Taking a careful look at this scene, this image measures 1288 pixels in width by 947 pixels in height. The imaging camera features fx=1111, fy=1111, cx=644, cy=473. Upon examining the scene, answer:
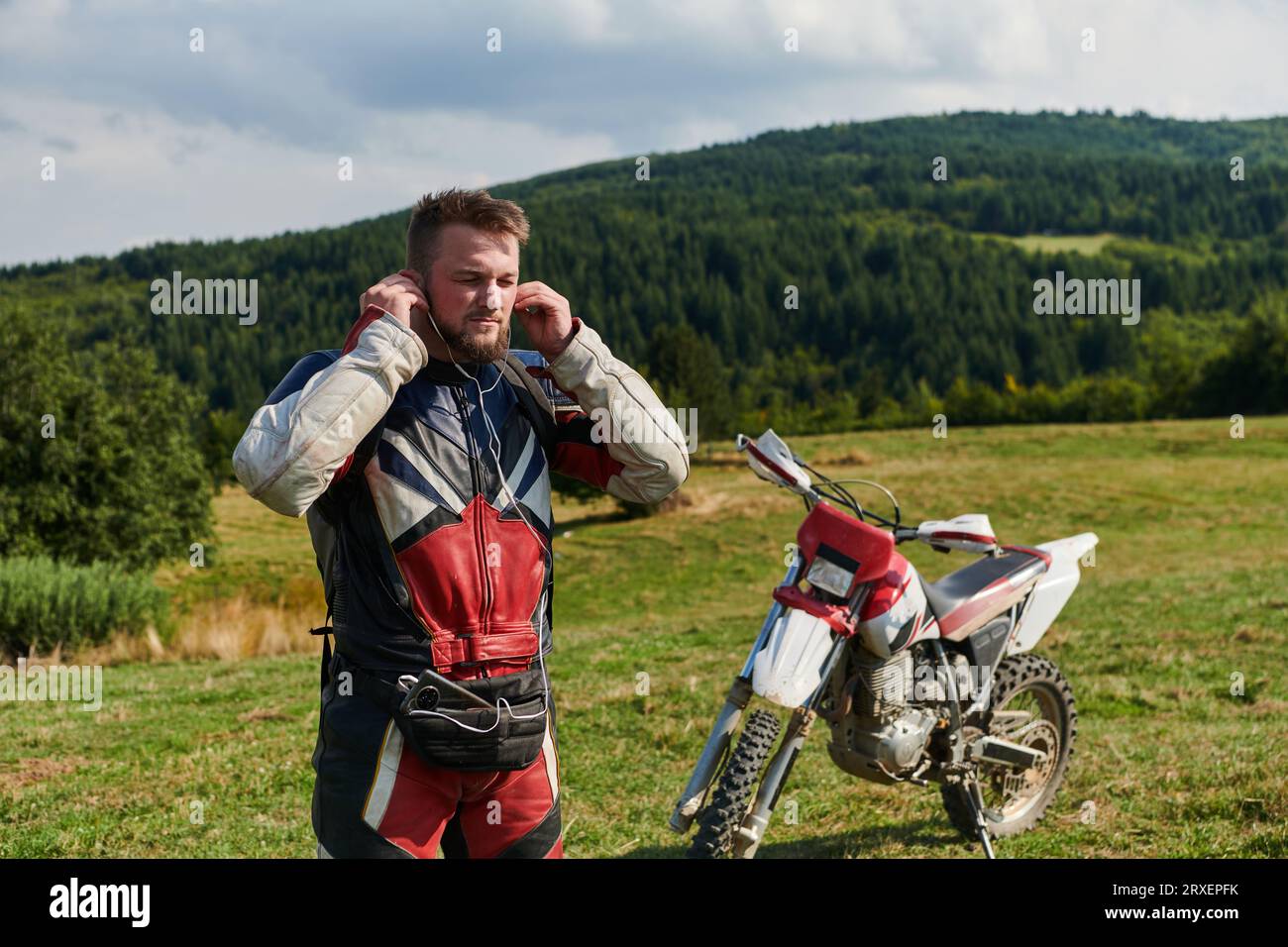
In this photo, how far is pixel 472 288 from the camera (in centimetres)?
291

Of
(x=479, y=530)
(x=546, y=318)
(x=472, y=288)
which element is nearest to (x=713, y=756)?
(x=479, y=530)

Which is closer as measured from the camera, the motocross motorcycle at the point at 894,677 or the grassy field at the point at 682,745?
the motocross motorcycle at the point at 894,677

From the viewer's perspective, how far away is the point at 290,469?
2602 millimetres

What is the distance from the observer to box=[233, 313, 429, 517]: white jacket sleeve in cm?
260

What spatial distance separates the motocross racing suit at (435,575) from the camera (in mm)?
2855

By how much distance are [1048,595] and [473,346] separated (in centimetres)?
377

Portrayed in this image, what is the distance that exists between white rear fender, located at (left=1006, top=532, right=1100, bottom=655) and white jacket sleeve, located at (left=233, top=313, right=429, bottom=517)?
376 centimetres

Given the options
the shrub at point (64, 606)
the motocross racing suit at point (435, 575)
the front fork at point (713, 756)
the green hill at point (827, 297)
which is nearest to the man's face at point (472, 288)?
the motocross racing suit at point (435, 575)

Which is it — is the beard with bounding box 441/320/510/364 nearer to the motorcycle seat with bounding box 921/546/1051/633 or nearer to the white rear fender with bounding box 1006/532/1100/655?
the motorcycle seat with bounding box 921/546/1051/633

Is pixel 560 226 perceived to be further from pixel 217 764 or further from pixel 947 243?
pixel 217 764

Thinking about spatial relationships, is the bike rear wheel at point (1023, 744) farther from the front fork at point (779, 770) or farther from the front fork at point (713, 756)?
the front fork at point (713, 756)

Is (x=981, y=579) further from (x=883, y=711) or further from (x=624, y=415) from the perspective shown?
(x=624, y=415)

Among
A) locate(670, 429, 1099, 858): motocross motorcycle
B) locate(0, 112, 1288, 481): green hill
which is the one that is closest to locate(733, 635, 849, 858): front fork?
locate(670, 429, 1099, 858): motocross motorcycle

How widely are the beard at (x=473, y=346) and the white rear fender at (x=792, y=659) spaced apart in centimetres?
206
